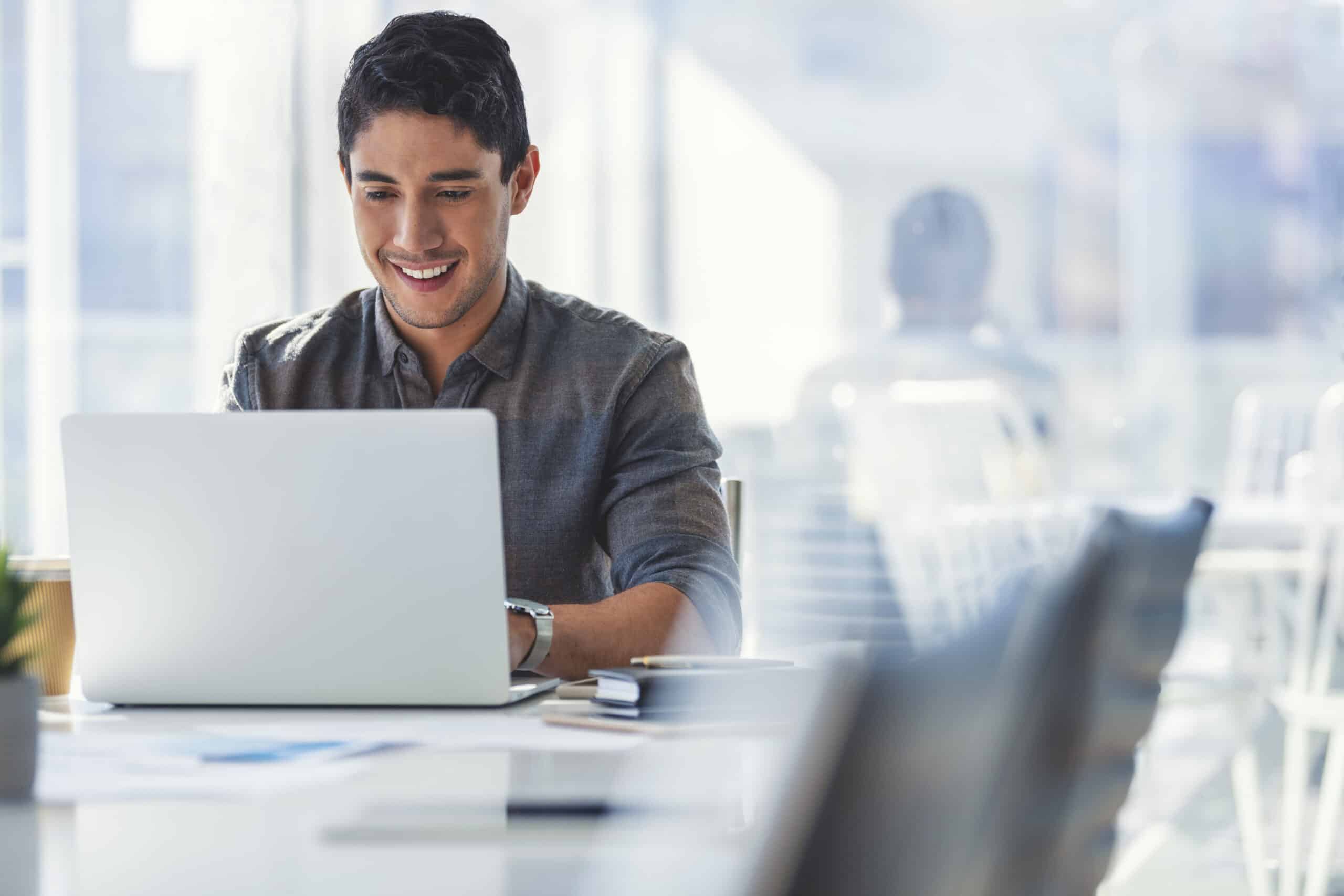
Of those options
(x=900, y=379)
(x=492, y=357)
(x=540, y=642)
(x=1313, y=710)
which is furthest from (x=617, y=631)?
(x=900, y=379)

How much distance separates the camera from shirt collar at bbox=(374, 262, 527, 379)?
150 centimetres

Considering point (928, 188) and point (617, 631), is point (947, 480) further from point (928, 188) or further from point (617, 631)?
point (617, 631)

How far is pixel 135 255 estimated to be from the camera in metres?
3.88

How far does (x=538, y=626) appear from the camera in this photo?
1105 mm

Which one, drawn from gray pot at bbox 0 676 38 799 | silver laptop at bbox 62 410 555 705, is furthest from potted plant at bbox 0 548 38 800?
silver laptop at bbox 62 410 555 705

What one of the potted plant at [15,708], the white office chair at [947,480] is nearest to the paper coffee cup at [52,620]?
the potted plant at [15,708]

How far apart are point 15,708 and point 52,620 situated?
35 cm

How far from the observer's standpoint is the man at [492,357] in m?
1.44

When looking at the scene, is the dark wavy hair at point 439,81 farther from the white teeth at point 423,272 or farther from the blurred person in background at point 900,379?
the blurred person in background at point 900,379

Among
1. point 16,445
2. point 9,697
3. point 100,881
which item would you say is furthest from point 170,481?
point 16,445

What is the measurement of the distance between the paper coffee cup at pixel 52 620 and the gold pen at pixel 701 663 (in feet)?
1.29

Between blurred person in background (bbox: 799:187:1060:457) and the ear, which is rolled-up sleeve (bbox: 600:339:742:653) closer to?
the ear

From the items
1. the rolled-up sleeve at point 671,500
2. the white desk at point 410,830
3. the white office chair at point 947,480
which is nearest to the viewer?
the white desk at point 410,830

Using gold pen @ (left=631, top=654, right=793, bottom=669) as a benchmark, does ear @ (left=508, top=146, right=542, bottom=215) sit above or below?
above
